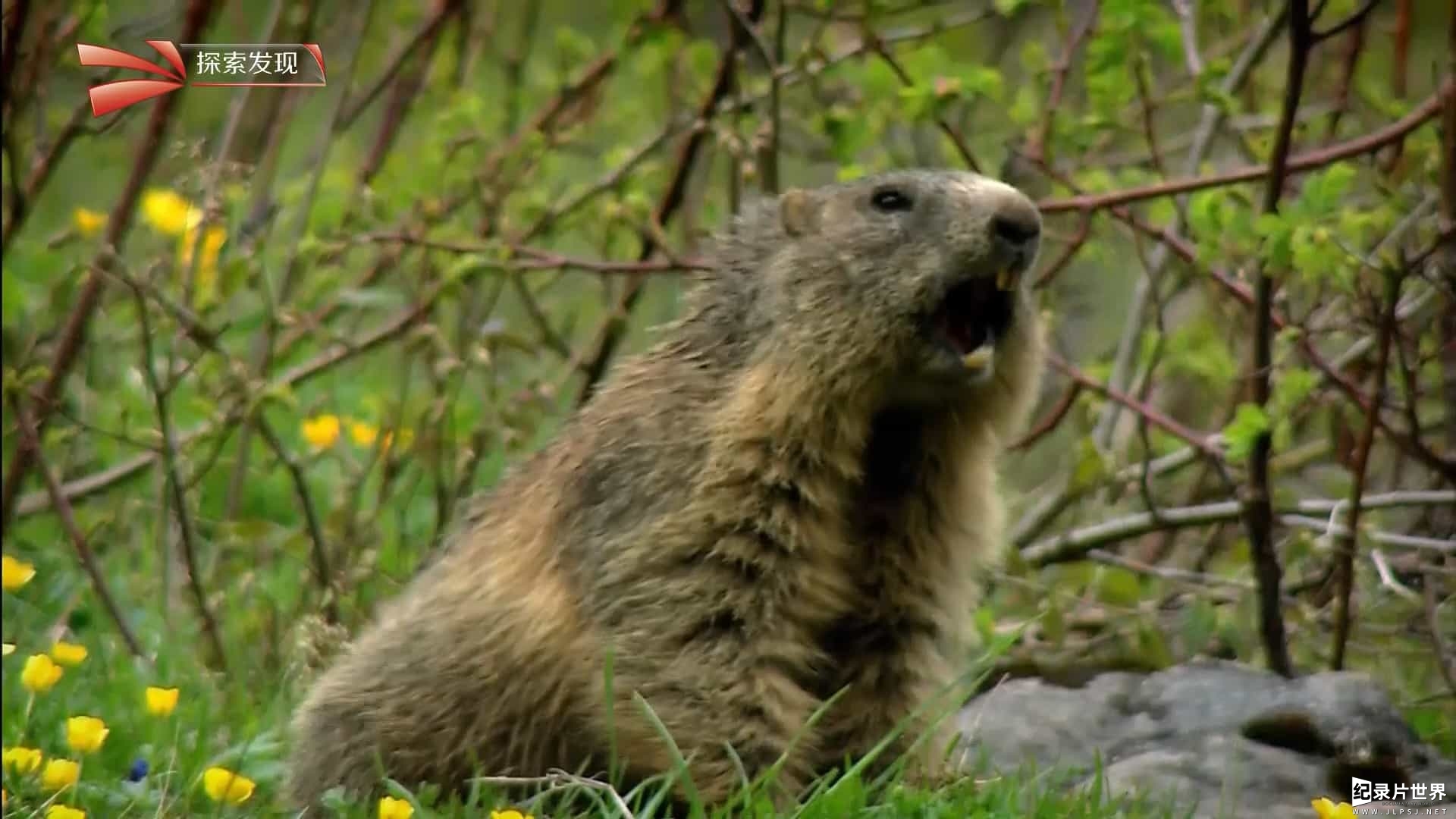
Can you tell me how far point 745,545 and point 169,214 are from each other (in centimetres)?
294

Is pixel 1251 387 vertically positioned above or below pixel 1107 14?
below

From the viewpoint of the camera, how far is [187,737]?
4152 mm

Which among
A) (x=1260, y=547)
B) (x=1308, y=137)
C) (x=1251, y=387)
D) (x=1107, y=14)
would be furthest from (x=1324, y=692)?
(x=1308, y=137)

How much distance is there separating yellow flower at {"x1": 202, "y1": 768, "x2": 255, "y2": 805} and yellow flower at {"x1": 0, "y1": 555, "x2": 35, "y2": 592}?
1.36m

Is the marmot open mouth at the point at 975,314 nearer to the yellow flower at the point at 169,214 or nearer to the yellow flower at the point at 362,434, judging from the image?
the yellow flower at the point at 169,214

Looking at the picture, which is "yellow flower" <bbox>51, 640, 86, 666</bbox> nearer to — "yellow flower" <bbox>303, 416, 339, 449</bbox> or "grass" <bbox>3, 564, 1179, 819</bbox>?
"grass" <bbox>3, 564, 1179, 819</bbox>

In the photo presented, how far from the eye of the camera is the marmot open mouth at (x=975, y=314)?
3748 millimetres

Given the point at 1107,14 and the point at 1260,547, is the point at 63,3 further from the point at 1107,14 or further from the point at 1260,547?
the point at 1260,547

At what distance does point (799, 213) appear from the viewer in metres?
3.88

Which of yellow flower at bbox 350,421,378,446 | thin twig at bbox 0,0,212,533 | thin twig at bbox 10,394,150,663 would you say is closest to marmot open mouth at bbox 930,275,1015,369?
thin twig at bbox 10,394,150,663

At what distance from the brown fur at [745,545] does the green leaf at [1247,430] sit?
576 mm

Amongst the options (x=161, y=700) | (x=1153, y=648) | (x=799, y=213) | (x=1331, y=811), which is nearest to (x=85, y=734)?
(x=161, y=700)

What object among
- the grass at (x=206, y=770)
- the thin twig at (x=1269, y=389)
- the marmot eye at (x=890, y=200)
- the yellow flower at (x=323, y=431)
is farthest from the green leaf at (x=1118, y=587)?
the yellow flower at (x=323, y=431)

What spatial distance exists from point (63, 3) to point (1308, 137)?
375 centimetres
